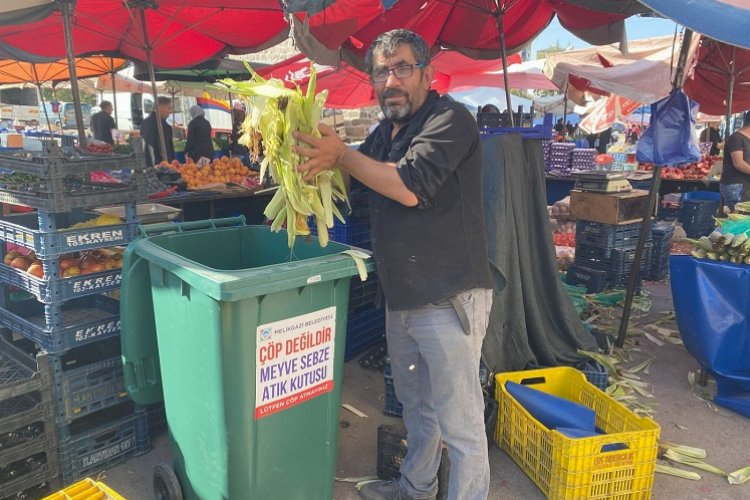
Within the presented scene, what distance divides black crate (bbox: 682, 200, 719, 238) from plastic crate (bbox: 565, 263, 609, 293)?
3.78 metres

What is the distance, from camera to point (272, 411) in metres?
2.40

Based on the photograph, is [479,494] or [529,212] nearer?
[479,494]

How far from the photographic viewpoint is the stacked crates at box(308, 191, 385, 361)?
13.7ft

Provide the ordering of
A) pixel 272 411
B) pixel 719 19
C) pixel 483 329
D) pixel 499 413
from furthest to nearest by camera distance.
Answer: pixel 499 413
pixel 719 19
pixel 483 329
pixel 272 411

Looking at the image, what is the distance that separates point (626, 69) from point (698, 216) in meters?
2.86

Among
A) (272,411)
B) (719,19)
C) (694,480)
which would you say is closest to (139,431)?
(272,411)

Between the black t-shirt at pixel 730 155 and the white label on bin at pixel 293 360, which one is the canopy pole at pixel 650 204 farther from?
the white label on bin at pixel 293 360

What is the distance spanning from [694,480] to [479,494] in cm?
157

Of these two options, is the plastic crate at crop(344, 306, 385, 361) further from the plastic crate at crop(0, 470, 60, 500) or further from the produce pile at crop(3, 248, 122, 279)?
the plastic crate at crop(0, 470, 60, 500)

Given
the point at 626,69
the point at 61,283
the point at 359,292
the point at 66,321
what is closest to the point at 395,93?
the point at 61,283

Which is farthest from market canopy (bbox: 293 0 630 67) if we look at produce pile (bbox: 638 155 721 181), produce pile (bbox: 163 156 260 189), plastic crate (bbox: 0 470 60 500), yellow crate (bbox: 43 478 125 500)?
produce pile (bbox: 638 155 721 181)

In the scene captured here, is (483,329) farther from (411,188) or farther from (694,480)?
(694,480)

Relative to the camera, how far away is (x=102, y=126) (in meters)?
13.1

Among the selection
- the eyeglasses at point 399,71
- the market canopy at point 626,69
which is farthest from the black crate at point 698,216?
the eyeglasses at point 399,71
